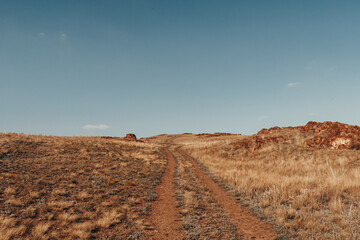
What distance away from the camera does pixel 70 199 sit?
29.6 ft

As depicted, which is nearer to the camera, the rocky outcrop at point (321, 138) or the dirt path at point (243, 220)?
the dirt path at point (243, 220)

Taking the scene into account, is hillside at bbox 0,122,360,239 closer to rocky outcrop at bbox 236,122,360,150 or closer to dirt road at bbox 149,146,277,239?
dirt road at bbox 149,146,277,239

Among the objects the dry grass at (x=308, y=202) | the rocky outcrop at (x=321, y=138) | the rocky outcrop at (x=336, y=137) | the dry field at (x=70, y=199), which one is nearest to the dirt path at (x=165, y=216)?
the dry field at (x=70, y=199)

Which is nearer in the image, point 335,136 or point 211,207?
point 211,207

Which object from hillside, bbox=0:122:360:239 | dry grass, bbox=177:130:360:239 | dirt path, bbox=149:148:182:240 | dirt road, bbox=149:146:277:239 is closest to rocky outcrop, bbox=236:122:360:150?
hillside, bbox=0:122:360:239

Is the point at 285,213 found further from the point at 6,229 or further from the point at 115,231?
the point at 6,229

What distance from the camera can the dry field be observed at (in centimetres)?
617

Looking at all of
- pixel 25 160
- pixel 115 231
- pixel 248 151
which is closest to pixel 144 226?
pixel 115 231

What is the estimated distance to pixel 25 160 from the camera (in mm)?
15930

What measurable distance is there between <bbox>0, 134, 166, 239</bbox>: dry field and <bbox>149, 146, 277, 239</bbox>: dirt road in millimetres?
663

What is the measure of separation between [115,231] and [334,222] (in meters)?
6.97

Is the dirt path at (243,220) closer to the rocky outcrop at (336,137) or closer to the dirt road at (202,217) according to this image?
the dirt road at (202,217)

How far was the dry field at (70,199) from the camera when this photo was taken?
6168mm

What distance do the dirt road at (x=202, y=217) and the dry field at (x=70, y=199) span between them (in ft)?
2.17
